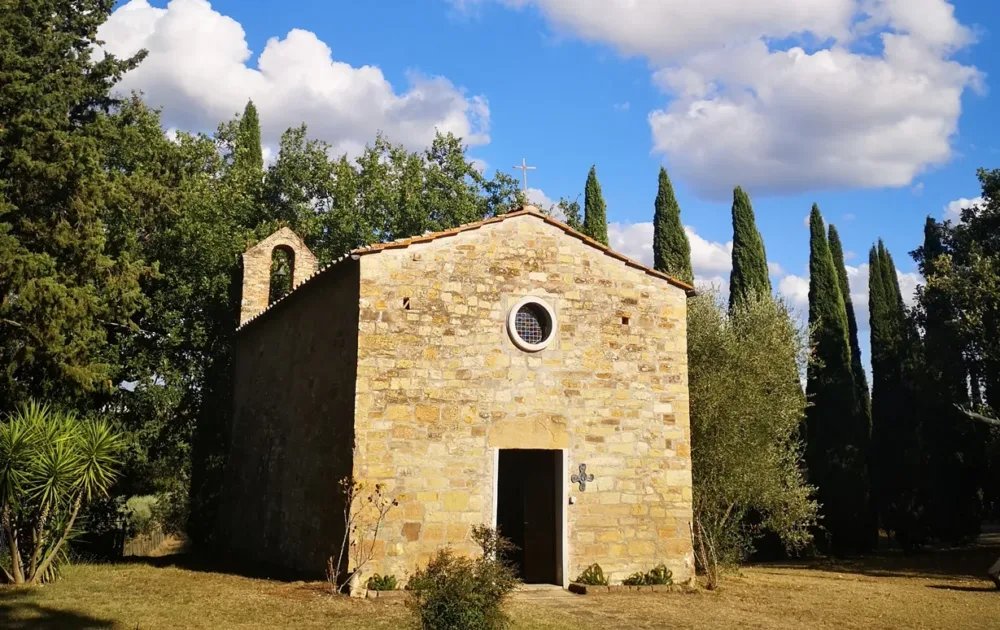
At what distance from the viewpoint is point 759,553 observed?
26672 mm

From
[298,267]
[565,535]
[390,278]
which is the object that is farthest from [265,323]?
[565,535]

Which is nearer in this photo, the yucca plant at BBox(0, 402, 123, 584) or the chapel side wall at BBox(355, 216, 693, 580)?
the yucca plant at BBox(0, 402, 123, 584)

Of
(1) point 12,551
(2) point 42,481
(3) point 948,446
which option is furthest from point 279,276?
(3) point 948,446

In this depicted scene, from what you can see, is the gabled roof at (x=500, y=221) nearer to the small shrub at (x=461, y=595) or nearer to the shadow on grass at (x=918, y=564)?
→ the small shrub at (x=461, y=595)

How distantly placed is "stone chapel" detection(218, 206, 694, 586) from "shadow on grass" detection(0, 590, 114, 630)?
3883 mm

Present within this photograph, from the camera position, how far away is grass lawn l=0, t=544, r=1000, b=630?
10.6 m

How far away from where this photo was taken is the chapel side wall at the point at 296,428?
13781 mm

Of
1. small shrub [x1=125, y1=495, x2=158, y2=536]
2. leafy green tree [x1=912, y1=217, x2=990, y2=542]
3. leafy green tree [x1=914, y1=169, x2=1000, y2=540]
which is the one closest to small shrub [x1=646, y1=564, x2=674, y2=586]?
leafy green tree [x1=914, y1=169, x2=1000, y2=540]

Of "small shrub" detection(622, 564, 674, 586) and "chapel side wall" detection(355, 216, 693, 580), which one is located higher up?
"chapel side wall" detection(355, 216, 693, 580)

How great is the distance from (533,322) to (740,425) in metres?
6.52

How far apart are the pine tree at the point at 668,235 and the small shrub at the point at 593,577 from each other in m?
18.3

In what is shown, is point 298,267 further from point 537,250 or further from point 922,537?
point 922,537

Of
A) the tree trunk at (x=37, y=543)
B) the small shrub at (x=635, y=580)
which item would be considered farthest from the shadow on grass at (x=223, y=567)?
the small shrub at (x=635, y=580)

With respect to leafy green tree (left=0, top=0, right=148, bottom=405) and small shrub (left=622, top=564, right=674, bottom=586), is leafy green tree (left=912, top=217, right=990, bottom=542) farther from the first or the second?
leafy green tree (left=0, top=0, right=148, bottom=405)
